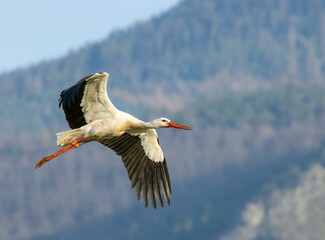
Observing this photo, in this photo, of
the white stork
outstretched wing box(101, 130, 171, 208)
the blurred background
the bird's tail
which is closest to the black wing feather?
the white stork

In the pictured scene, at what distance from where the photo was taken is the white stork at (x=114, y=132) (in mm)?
13764

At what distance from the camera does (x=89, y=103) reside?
46.2ft

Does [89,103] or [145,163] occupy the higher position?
[89,103]

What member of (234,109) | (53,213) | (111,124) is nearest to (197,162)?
(234,109)

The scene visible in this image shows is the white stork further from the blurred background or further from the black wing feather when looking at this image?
the blurred background

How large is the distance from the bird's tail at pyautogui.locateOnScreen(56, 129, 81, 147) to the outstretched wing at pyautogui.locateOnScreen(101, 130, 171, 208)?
1.26 meters

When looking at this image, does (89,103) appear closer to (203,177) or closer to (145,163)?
(145,163)

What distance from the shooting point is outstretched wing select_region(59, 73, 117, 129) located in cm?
1348

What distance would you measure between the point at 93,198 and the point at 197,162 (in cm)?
1563

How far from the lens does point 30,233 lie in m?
98.7

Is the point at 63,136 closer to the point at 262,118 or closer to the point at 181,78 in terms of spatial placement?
the point at 262,118

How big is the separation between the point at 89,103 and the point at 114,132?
61 cm

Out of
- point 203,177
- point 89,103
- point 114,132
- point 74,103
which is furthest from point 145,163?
point 203,177

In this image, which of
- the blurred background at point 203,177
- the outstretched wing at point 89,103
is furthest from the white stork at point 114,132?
the blurred background at point 203,177
